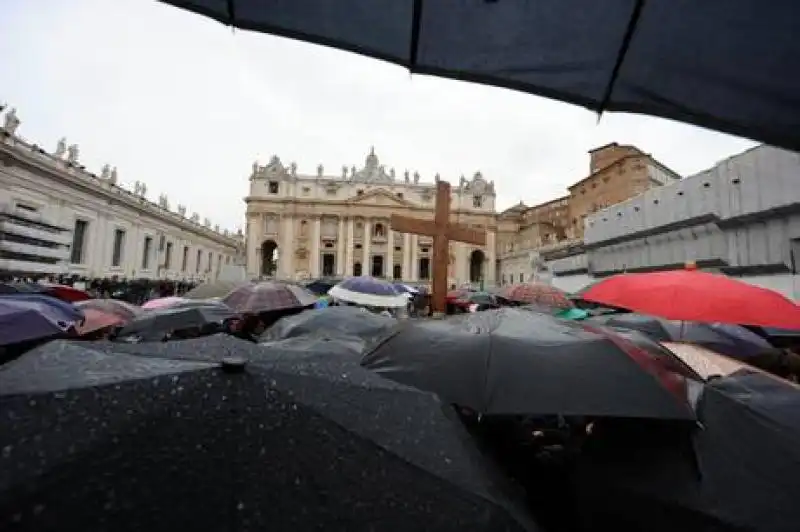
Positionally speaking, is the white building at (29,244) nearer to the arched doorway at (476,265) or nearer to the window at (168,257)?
the window at (168,257)

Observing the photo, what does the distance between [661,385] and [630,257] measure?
13325 millimetres

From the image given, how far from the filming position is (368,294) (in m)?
8.95

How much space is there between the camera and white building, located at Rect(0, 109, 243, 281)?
54.0 ft

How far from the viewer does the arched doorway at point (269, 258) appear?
2170 inches

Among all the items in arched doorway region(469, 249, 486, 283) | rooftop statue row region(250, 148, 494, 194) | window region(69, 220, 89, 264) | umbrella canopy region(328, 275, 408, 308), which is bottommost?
umbrella canopy region(328, 275, 408, 308)

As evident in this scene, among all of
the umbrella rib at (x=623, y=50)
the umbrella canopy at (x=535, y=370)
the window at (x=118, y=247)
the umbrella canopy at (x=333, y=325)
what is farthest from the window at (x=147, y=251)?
the umbrella rib at (x=623, y=50)

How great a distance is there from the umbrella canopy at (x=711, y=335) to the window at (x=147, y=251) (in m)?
27.6

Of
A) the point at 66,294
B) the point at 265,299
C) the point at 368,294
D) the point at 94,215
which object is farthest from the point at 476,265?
the point at 265,299

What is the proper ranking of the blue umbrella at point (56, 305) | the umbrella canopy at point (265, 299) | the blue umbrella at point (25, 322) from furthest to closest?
the umbrella canopy at point (265, 299) → the blue umbrella at point (56, 305) → the blue umbrella at point (25, 322)

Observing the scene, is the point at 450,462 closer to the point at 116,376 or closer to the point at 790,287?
the point at 116,376

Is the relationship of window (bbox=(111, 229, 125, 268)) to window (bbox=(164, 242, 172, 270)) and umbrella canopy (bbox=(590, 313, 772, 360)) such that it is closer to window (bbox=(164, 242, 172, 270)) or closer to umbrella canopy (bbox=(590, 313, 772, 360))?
window (bbox=(164, 242, 172, 270))

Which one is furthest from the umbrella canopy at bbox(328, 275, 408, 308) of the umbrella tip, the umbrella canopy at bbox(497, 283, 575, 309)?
the umbrella tip

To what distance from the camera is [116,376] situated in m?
1.22

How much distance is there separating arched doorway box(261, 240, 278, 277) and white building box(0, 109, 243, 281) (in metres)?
19.0
